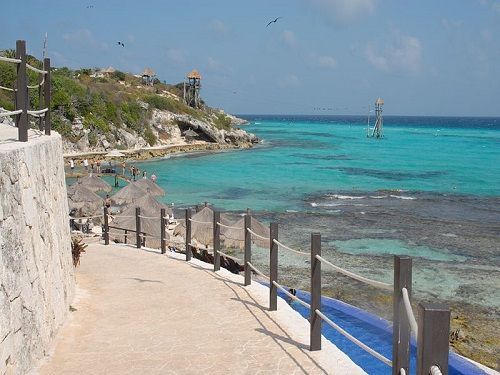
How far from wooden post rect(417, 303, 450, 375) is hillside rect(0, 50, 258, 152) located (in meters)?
48.3

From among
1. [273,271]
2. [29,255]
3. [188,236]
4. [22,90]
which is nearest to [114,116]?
[188,236]

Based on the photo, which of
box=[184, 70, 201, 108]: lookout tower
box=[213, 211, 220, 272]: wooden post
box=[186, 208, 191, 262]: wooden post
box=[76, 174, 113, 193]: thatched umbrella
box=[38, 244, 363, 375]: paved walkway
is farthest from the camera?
box=[184, 70, 201, 108]: lookout tower

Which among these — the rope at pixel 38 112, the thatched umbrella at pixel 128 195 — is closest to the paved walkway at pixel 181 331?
the rope at pixel 38 112

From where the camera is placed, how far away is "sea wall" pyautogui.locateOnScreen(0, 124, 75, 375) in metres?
4.58

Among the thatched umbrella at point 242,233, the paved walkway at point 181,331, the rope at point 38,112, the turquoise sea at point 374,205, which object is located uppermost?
the rope at point 38,112

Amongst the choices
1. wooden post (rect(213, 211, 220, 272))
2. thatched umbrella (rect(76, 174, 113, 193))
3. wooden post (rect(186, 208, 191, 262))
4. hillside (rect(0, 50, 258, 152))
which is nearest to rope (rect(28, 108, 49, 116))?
wooden post (rect(213, 211, 220, 272))

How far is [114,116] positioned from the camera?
217ft

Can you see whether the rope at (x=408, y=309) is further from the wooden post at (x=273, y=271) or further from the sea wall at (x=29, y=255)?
the wooden post at (x=273, y=271)

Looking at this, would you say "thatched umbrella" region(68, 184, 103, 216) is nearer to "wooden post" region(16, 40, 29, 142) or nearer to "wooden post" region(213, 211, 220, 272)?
"wooden post" region(213, 211, 220, 272)

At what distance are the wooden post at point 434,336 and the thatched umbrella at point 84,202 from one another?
20.8 metres

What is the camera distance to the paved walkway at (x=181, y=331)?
18.4 ft

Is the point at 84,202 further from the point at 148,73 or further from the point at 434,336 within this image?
the point at 148,73

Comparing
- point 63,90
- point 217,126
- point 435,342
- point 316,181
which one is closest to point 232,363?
point 435,342

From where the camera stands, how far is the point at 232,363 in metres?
5.68
